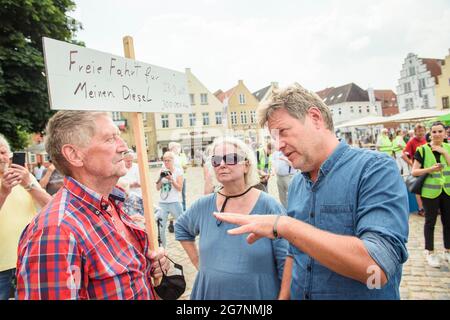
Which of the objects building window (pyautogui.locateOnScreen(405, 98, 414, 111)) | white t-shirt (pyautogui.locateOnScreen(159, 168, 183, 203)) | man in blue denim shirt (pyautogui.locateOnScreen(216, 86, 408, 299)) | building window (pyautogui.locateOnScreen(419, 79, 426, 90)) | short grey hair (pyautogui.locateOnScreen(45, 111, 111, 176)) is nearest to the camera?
man in blue denim shirt (pyautogui.locateOnScreen(216, 86, 408, 299))

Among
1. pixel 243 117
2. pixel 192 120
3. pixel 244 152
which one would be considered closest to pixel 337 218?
pixel 244 152

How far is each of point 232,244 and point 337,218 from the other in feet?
2.65

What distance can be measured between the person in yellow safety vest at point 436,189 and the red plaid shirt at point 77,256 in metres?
4.15

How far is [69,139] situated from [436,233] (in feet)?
19.8

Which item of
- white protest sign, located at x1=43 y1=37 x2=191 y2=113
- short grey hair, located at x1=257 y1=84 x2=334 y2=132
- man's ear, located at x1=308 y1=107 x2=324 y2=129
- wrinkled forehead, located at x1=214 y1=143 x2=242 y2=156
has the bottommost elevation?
wrinkled forehead, located at x1=214 y1=143 x2=242 y2=156

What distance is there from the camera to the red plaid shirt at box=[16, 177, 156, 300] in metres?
1.09

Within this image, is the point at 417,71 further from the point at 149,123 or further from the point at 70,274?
the point at 70,274

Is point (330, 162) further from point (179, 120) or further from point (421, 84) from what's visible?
point (179, 120)

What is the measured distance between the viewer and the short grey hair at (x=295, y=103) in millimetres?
1451

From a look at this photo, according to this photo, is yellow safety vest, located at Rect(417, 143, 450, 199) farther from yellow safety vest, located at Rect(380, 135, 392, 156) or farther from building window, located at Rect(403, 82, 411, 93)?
building window, located at Rect(403, 82, 411, 93)

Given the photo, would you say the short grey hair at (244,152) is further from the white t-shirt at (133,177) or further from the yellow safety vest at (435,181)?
the yellow safety vest at (435,181)

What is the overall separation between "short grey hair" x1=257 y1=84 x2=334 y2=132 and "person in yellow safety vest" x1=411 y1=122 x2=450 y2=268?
348cm

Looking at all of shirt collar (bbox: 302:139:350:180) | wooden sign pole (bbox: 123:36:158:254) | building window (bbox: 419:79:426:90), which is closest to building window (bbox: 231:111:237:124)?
building window (bbox: 419:79:426:90)

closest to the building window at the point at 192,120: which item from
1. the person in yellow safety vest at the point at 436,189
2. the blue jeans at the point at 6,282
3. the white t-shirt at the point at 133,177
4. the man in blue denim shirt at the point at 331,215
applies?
the white t-shirt at the point at 133,177
